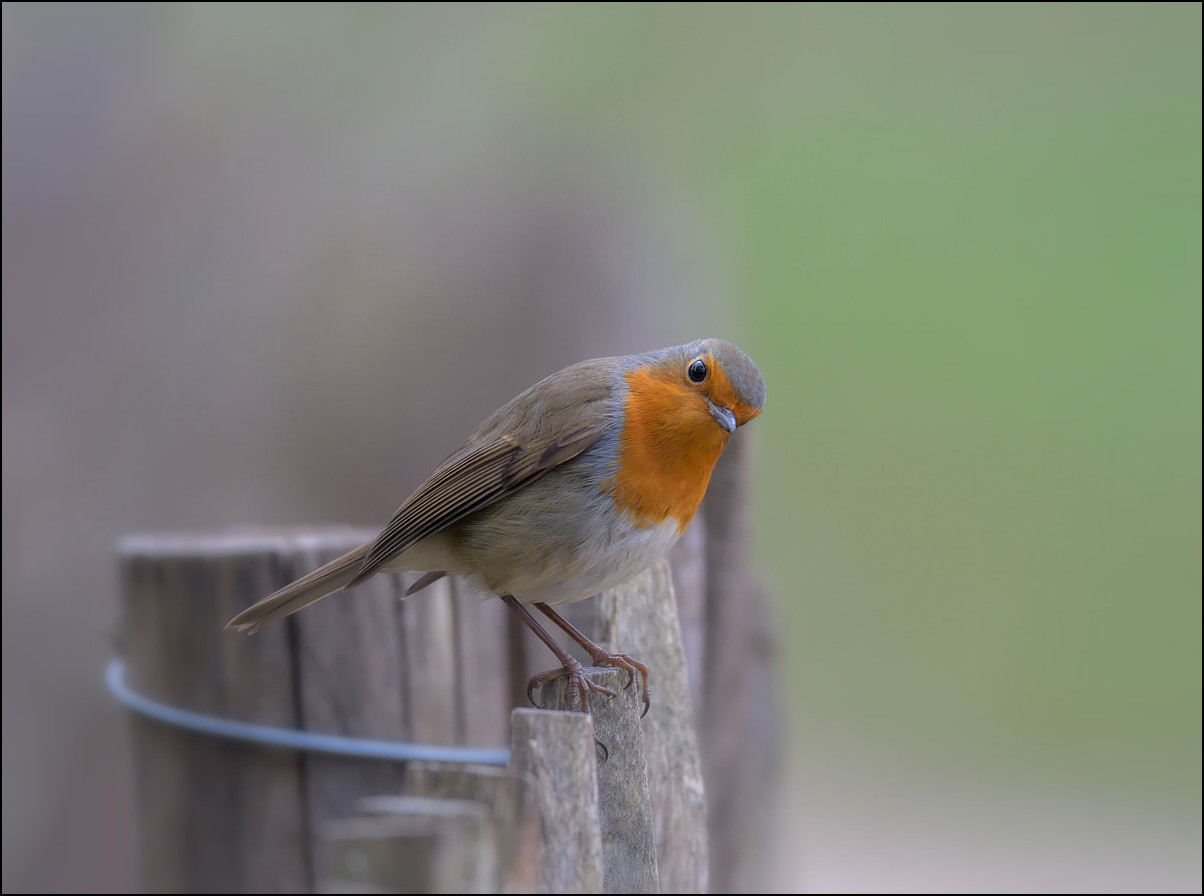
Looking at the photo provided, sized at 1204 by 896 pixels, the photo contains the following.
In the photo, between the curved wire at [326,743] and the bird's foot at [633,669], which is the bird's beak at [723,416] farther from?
the curved wire at [326,743]

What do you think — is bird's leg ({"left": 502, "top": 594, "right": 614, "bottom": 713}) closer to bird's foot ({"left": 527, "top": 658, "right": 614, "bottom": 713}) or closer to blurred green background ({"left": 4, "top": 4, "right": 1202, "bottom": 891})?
bird's foot ({"left": 527, "top": 658, "right": 614, "bottom": 713})

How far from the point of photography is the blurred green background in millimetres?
5469

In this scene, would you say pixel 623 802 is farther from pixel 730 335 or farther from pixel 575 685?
pixel 730 335

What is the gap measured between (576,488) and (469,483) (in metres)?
0.27

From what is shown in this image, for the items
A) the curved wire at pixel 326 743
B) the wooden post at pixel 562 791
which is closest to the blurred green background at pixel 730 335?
the curved wire at pixel 326 743

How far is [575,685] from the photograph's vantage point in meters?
2.53

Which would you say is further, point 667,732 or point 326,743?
point 326,743

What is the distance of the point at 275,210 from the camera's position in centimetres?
642

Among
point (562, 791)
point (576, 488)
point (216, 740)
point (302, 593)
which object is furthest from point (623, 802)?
point (216, 740)

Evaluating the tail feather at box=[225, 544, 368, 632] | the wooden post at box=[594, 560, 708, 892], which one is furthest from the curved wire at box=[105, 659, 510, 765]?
the wooden post at box=[594, 560, 708, 892]

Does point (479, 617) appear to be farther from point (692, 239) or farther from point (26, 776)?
point (692, 239)

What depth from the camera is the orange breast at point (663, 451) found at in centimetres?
271

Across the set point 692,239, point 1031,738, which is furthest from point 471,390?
point 1031,738

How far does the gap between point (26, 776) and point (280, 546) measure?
2299 millimetres
